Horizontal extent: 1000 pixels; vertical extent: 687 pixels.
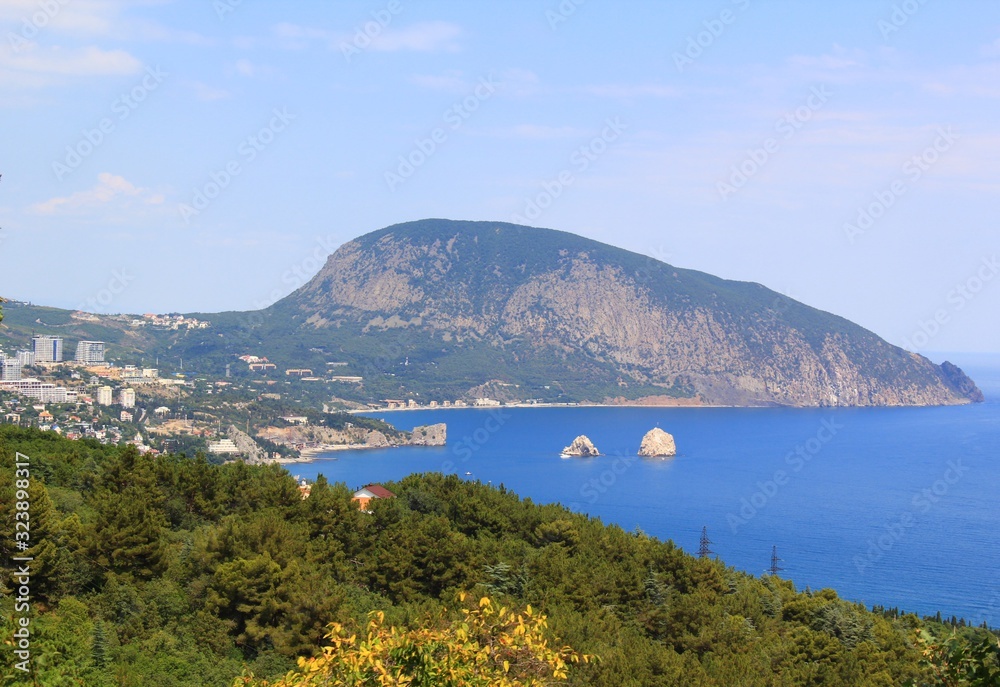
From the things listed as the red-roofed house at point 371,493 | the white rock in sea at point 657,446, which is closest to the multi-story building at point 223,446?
the white rock in sea at point 657,446

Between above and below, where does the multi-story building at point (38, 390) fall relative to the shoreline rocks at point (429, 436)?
above

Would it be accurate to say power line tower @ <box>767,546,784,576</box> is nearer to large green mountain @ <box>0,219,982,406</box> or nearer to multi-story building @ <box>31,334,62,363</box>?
multi-story building @ <box>31,334,62,363</box>

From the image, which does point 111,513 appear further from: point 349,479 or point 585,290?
point 585,290

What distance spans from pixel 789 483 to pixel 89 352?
78.3 metres

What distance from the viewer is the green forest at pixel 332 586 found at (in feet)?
49.2

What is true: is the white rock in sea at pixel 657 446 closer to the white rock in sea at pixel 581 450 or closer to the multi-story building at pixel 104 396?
the white rock in sea at pixel 581 450

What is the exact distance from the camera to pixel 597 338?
181 meters

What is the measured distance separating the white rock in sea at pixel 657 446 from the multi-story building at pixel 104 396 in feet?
162

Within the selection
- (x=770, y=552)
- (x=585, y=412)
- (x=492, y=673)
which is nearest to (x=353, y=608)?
(x=492, y=673)

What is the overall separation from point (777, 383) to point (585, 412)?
4440 cm

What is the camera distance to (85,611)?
1552cm

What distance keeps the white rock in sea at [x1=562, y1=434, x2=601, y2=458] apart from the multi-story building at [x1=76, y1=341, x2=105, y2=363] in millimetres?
55236

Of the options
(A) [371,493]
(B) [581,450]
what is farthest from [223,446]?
(A) [371,493]

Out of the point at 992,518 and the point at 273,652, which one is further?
the point at 992,518
